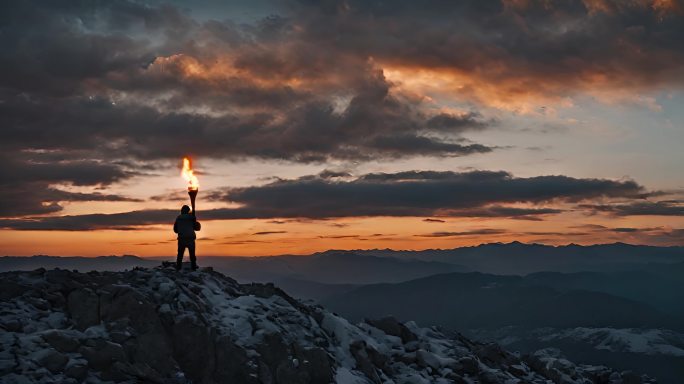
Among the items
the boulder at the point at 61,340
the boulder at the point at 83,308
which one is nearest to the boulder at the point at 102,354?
the boulder at the point at 61,340

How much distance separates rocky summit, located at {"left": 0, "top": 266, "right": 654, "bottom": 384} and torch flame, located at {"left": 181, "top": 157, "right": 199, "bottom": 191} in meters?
4.74

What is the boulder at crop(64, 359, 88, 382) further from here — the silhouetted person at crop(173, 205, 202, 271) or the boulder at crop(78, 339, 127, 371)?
the silhouetted person at crop(173, 205, 202, 271)

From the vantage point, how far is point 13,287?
89.2 ft

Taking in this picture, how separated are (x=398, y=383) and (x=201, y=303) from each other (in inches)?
474

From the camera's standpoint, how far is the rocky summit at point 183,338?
78.8ft

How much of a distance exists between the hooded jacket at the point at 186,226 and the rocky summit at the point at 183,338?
2162 mm

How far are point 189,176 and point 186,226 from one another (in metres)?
2.88

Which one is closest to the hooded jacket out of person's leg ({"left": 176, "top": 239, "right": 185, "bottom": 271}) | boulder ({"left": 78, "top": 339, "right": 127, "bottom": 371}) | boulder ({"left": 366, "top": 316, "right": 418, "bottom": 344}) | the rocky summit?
person's leg ({"left": 176, "top": 239, "right": 185, "bottom": 271})

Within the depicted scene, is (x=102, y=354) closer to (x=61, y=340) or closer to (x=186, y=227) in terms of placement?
(x=61, y=340)

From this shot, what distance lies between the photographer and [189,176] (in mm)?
31469

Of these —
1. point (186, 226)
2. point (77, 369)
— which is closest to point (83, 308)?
point (77, 369)

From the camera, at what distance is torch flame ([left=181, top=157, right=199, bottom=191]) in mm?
31359

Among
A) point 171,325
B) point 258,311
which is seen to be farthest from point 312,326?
point 171,325

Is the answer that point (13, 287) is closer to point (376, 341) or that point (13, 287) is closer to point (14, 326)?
point (14, 326)
